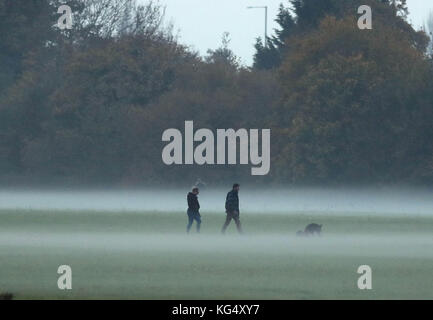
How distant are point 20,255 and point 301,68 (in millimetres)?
45234

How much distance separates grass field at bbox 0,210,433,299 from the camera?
21656mm

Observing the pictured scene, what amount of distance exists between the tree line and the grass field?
25.5 meters

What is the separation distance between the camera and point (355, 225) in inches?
1687

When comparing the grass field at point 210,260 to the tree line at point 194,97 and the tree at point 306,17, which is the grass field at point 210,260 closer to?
the tree line at point 194,97

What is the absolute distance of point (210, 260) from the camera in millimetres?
27234

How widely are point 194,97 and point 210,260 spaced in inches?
1867

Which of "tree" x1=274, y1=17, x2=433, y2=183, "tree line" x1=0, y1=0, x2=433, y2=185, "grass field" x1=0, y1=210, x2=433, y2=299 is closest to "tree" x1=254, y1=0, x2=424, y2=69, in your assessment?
"tree line" x1=0, y1=0, x2=433, y2=185

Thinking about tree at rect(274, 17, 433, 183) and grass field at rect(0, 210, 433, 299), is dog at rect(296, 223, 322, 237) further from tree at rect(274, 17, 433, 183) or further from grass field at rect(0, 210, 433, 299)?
tree at rect(274, 17, 433, 183)

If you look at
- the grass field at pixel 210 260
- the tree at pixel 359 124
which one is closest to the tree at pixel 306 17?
the tree at pixel 359 124

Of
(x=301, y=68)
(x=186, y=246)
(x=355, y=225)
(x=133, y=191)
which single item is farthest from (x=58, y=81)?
(x=186, y=246)

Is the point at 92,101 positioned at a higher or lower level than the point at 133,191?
higher

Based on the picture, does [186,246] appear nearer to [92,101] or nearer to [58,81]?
[92,101]
